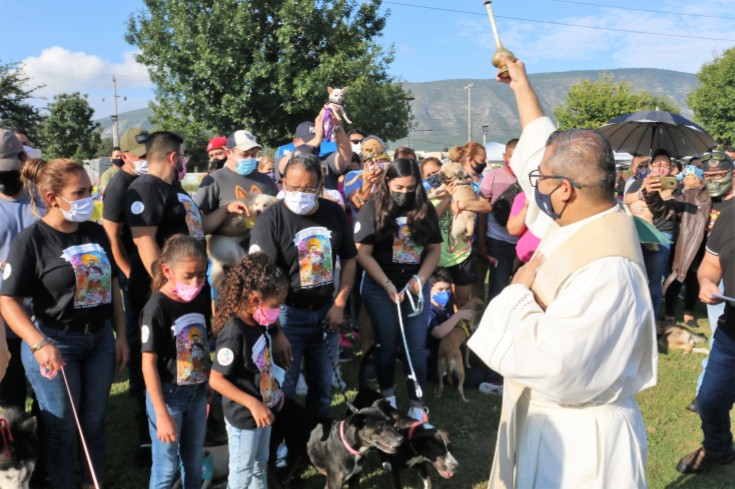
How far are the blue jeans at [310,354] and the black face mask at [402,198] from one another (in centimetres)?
97

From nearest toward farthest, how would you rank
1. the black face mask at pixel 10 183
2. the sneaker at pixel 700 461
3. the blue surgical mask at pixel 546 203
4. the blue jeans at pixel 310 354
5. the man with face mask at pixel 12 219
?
the blue surgical mask at pixel 546 203 → the man with face mask at pixel 12 219 → the black face mask at pixel 10 183 → the blue jeans at pixel 310 354 → the sneaker at pixel 700 461

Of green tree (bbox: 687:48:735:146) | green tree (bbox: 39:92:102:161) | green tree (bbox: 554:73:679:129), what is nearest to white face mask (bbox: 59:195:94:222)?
green tree (bbox: 39:92:102:161)

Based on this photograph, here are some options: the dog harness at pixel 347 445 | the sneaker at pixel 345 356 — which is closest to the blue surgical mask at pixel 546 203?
the dog harness at pixel 347 445

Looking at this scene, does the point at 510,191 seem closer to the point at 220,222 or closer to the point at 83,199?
the point at 220,222

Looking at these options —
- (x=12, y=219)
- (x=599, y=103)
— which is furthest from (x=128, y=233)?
(x=599, y=103)

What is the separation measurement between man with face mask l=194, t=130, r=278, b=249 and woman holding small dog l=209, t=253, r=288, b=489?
65.2 inches

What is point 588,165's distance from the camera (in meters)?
1.92

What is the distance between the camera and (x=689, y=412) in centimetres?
514

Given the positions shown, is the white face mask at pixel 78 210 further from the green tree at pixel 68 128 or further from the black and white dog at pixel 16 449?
the green tree at pixel 68 128

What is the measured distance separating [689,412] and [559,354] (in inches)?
169

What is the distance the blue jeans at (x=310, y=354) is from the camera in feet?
12.4

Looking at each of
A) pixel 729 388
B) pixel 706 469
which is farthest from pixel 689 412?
pixel 729 388

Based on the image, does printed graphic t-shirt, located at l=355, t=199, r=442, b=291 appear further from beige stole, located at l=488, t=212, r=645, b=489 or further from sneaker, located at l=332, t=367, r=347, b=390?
beige stole, located at l=488, t=212, r=645, b=489

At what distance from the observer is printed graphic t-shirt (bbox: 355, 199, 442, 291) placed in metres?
4.33
